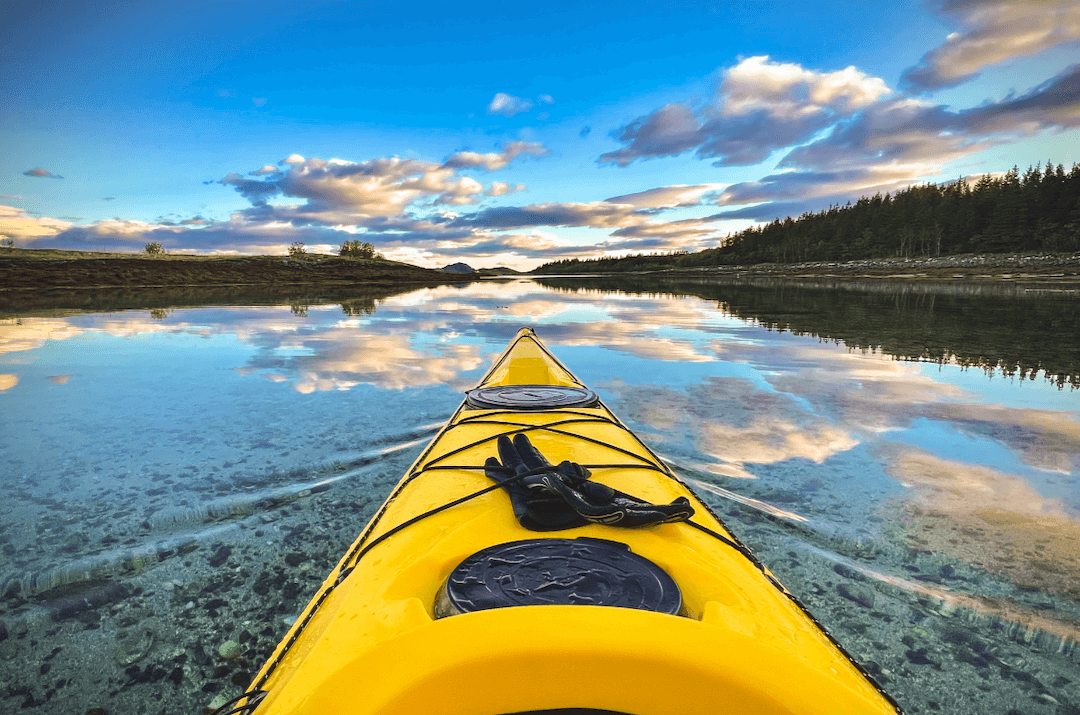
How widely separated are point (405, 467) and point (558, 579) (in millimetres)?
2847

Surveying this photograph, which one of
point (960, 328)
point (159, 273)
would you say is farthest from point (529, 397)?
point (159, 273)

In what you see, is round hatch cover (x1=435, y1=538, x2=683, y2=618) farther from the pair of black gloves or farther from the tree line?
the tree line

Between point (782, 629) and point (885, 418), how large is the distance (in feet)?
15.7

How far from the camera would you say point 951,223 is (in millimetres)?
67875

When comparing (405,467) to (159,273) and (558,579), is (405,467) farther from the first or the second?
(159,273)

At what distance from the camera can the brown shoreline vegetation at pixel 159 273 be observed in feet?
114

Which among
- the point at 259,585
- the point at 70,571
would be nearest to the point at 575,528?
the point at 259,585

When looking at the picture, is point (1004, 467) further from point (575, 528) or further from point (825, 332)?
point (825, 332)

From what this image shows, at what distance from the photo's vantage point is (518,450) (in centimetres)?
254

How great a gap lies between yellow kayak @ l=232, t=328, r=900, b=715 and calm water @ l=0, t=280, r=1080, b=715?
950 millimetres

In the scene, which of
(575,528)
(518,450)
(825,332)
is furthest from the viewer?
(825,332)

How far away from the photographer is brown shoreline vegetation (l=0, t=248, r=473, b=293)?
34844 mm

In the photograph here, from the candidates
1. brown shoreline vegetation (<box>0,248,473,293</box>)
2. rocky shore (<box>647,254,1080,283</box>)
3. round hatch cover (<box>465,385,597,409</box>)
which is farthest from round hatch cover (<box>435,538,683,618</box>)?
rocky shore (<box>647,254,1080,283</box>)

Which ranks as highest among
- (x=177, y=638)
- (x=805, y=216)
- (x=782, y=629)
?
(x=805, y=216)
